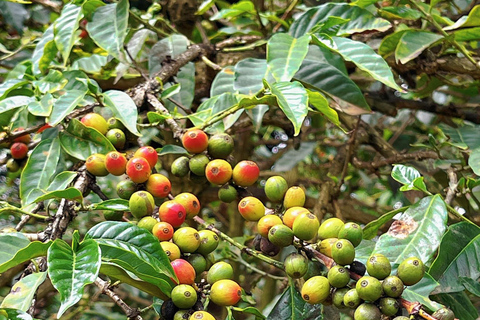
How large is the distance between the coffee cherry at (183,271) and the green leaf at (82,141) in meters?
0.30

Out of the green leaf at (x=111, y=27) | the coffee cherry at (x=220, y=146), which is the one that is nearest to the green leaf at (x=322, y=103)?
the coffee cherry at (x=220, y=146)

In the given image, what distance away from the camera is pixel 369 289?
600 millimetres

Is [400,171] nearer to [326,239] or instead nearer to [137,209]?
[326,239]

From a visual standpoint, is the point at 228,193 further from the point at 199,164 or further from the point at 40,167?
the point at 40,167

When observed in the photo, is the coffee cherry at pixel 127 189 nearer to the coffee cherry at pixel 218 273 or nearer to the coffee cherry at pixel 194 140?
the coffee cherry at pixel 194 140

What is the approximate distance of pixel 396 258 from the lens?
752 mm

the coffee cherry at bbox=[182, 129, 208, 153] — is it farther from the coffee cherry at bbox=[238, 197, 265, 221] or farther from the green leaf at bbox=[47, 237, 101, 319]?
the green leaf at bbox=[47, 237, 101, 319]

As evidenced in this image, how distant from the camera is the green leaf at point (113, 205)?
765 mm

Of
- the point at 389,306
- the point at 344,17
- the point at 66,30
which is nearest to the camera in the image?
the point at 389,306

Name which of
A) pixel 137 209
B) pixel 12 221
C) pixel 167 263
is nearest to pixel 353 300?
pixel 167 263

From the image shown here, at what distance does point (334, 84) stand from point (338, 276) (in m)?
0.64

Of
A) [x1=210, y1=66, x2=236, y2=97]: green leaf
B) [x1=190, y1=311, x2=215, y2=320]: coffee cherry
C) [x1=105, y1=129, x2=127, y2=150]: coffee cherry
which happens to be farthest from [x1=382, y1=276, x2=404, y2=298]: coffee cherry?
[x1=210, y1=66, x2=236, y2=97]: green leaf

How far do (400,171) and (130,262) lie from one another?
49 centimetres

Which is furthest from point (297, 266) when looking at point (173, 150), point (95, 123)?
point (95, 123)
